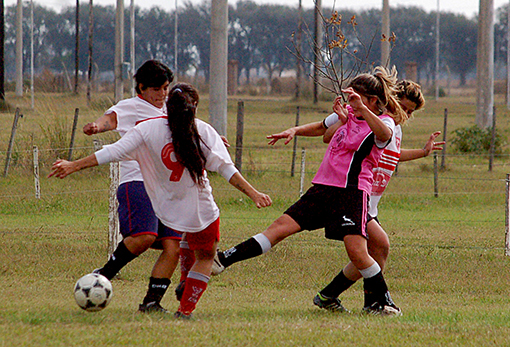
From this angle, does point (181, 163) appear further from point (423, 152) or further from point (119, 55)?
point (119, 55)

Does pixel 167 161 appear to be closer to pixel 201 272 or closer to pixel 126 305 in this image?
pixel 201 272

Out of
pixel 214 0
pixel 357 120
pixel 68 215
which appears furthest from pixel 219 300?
pixel 214 0

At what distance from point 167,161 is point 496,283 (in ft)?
13.6

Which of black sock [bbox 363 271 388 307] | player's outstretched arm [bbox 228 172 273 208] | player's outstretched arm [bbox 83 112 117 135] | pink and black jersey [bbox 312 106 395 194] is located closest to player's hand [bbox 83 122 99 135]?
player's outstretched arm [bbox 83 112 117 135]

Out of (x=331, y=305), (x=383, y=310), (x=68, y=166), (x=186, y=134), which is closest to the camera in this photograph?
(x=68, y=166)

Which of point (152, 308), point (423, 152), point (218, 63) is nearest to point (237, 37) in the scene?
point (218, 63)

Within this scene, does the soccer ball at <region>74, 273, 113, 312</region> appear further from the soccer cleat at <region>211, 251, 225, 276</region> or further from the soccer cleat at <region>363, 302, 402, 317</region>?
the soccer cleat at <region>363, 302, 402, 317</region>

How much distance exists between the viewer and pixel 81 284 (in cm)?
521

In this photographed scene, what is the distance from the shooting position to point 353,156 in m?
5.48

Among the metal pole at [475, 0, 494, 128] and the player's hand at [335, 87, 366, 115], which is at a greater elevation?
the metal pole at [475, 0, 494, 128]

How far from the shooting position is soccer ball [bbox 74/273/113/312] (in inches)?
203

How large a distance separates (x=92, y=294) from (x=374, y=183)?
2285 mm

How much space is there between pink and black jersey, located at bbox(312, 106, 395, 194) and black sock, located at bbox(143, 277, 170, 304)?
51.4 inches

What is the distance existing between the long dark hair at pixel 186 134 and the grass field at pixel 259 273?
3.24 feet
